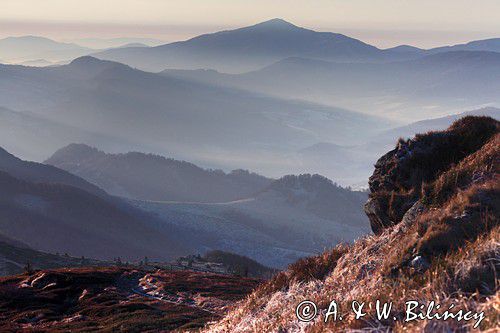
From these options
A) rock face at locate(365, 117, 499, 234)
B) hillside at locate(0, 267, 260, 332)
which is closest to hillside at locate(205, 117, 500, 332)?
rock face at locate(365, 117, 499, 234)

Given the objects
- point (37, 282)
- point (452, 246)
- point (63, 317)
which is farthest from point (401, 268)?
point (37, 282)

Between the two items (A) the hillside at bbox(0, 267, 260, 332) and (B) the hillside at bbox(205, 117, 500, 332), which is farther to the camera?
(A) the hillside at bbox(0, 267, 260, 332)

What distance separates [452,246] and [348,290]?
2.97 m

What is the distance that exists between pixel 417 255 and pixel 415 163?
9461mm

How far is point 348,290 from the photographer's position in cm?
1479

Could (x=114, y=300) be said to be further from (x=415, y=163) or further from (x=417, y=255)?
(x=417, y=255)

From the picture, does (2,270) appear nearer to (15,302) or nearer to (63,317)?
(15,302)

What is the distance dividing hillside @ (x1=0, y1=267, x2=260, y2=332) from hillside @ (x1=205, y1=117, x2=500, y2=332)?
9888 mm

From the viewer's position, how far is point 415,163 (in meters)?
22.5

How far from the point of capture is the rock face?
20875mm
